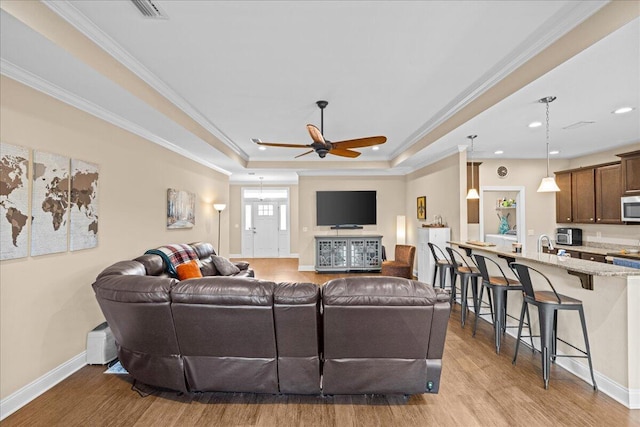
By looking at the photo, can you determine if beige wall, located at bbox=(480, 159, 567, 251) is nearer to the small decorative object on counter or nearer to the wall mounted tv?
the small decorative object on counter

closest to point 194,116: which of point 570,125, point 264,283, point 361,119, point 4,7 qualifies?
point 361,119

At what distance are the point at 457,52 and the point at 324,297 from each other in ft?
7.74

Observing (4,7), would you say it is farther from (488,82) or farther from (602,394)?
(602,394)

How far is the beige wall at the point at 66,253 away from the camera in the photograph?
2508 mm

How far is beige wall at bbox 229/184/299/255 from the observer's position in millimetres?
10711

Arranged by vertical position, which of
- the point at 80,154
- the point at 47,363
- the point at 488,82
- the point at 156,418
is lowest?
the point at 156,418

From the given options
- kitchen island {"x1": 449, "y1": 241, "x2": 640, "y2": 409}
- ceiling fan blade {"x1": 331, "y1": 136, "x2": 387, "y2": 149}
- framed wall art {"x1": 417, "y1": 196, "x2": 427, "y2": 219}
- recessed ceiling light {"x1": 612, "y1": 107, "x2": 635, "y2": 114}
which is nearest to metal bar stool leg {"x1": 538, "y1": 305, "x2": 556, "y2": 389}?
kitchen island {"x1": 449, "y1": 241, "x2": 640, "y2": 409}

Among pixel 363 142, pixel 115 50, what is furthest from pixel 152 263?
pixel 363 142

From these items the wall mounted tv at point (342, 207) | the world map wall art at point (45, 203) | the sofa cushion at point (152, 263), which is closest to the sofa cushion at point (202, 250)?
the sofa cushion at point (152, 263)

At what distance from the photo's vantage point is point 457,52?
9.30ft

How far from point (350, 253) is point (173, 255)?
472 centimetres

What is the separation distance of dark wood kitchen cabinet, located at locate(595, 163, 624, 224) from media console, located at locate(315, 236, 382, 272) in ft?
14.2

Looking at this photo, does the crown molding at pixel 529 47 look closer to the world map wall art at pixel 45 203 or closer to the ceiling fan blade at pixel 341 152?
the ceiling fan blade at pixel 341 152

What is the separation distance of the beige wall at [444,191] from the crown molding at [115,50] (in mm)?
4210
